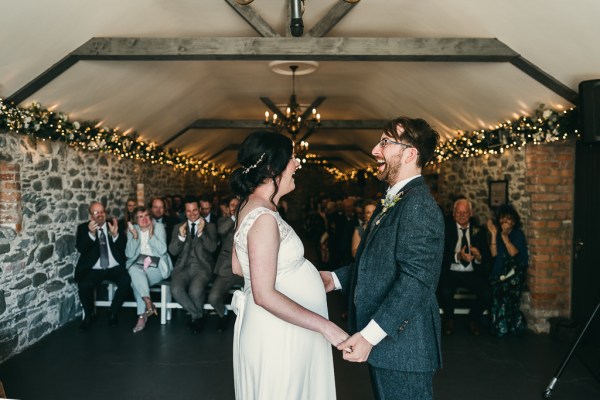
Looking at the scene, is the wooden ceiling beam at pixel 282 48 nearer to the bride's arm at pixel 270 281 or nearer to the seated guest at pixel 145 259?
the seated guest at pixel 145 259

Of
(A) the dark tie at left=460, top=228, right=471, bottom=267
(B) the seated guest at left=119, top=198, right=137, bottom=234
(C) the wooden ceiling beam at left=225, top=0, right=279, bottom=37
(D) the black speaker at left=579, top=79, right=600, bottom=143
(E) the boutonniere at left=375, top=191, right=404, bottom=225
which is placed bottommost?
(A) the dark tie at left=460, top=228, right=471, bottom=267

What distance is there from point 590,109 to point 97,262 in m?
5.10

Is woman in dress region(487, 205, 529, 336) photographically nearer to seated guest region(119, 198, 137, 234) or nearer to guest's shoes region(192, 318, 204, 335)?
guest's shoes region(192, 318, 204, 335)

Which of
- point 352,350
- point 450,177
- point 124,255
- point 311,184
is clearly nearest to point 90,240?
point 124,255

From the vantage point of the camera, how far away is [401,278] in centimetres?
176

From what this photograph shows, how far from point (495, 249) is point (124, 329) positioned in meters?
4.14

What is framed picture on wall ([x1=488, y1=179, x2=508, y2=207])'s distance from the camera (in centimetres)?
598

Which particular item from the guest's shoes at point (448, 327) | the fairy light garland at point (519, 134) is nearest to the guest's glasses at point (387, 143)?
the fairy light garland at point (519, 134)

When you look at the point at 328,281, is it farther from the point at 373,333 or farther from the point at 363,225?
the point at 363,225

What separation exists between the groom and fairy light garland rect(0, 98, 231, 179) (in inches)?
147

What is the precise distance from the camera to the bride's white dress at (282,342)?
2.00 metres

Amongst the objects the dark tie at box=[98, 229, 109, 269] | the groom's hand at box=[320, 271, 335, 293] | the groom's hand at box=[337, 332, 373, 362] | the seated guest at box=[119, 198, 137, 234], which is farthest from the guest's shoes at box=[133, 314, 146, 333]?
the groom's hand at box=[337, 332, 373, 362]

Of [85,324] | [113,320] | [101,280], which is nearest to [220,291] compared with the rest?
[113,320]

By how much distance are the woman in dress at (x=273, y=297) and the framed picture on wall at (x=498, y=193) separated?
4571 mm
